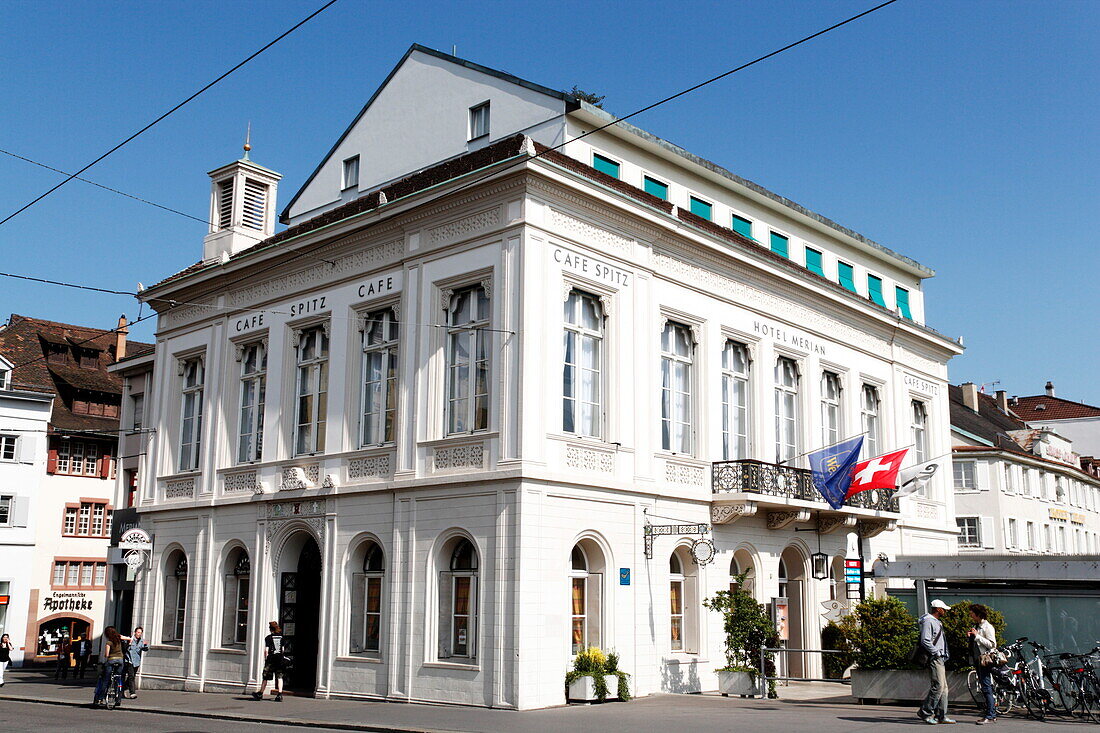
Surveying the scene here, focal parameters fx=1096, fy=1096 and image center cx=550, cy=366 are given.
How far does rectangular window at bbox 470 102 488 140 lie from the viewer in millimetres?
28531

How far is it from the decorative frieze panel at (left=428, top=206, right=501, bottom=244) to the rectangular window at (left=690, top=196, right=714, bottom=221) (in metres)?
9.28

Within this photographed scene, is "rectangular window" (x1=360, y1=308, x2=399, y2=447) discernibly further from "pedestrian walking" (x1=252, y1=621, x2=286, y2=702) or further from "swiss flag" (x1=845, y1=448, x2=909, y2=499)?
"swiss flag" (x1=845, y1=448, x2=909, y2=499)

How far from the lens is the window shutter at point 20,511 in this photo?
47562 mm

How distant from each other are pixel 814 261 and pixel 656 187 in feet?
25.8

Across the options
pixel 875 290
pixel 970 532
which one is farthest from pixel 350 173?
pixel 970 532

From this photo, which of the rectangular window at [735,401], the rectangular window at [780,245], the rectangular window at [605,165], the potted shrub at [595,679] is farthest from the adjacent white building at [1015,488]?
the potted shrub at [595,679]

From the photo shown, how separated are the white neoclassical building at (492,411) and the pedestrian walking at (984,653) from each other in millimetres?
6148

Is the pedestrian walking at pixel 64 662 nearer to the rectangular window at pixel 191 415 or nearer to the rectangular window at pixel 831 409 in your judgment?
the rectangular window at pixel 191 415

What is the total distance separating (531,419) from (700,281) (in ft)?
23.0

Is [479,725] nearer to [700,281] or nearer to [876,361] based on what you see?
[700,281]

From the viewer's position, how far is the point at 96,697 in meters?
22.5

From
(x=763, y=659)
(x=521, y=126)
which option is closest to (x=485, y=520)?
(x=763, y=659)

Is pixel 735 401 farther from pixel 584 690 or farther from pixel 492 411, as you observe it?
pixel 584 690

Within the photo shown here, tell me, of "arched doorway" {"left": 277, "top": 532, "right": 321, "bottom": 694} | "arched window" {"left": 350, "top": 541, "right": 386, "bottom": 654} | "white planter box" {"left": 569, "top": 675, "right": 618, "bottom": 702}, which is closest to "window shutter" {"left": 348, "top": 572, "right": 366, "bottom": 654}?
"arched window" {"left": 350, "top": 541, "right": 386, "bottom": 654}
